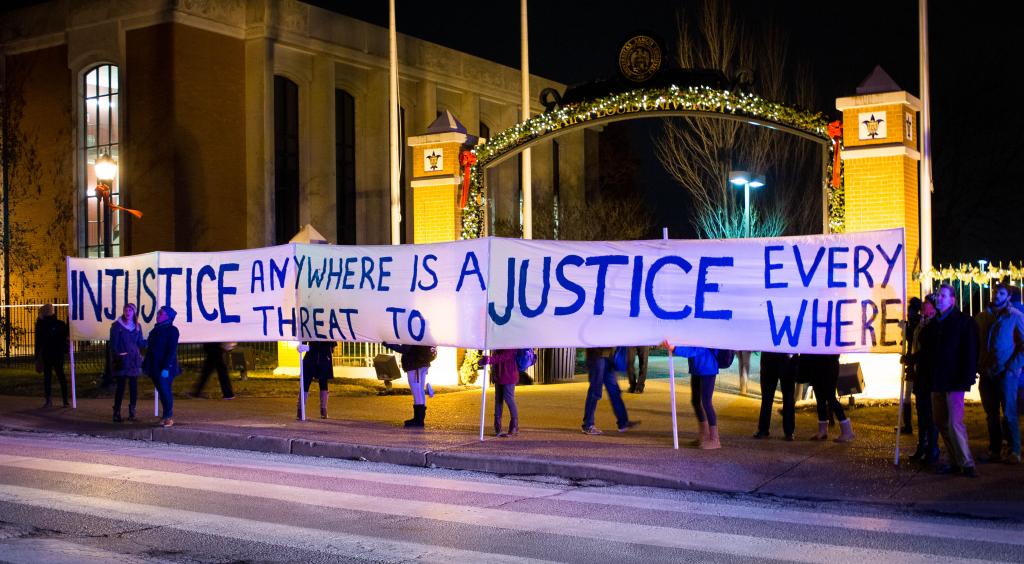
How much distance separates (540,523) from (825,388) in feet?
17.7

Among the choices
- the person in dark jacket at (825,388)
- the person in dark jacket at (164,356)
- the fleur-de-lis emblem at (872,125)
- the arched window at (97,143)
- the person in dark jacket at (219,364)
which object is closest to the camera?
the person in dark jacket at (825,388)

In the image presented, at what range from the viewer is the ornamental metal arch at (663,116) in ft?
58.8

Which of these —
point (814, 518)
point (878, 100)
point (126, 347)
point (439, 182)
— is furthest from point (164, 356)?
Result: point (878, 100)

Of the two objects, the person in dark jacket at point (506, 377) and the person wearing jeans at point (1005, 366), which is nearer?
the person wearing jeans at point (1005, 366)

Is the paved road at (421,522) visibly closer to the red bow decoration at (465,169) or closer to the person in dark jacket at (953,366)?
the person in dark jacket at (953,366)

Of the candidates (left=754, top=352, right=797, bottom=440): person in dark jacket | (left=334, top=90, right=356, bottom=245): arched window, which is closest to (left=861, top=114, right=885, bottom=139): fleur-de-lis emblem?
(left=754, top=352, right=797, bottom=440): person in dark jacket

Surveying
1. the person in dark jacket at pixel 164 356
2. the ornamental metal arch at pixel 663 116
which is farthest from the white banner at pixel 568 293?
the ornamental metal arch at pixel 663 116

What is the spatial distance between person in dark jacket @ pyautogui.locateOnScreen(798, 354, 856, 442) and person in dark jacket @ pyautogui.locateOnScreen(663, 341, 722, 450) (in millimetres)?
1224

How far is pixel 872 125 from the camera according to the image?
1733 cm

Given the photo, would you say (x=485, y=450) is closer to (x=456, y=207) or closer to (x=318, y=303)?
(x=318, y=303)

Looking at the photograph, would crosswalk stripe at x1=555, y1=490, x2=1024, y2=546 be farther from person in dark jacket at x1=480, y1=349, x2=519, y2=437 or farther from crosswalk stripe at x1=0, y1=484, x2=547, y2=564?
person in dark jacket at x1=480, y1=349, x2=519, y2=437

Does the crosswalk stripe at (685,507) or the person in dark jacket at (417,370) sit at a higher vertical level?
the person in dark jacket at (417,370)

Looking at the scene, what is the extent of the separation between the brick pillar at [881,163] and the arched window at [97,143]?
101 ft

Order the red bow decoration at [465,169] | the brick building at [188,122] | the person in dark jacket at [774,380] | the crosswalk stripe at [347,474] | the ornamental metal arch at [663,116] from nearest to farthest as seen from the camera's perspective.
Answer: the crosswalk stripe at [347,474] < the person in dark jacket at [774,380] < the ornamental metal arch at [663,116] < the red bow decoration at [465,169] < the brick building at [188,122]
